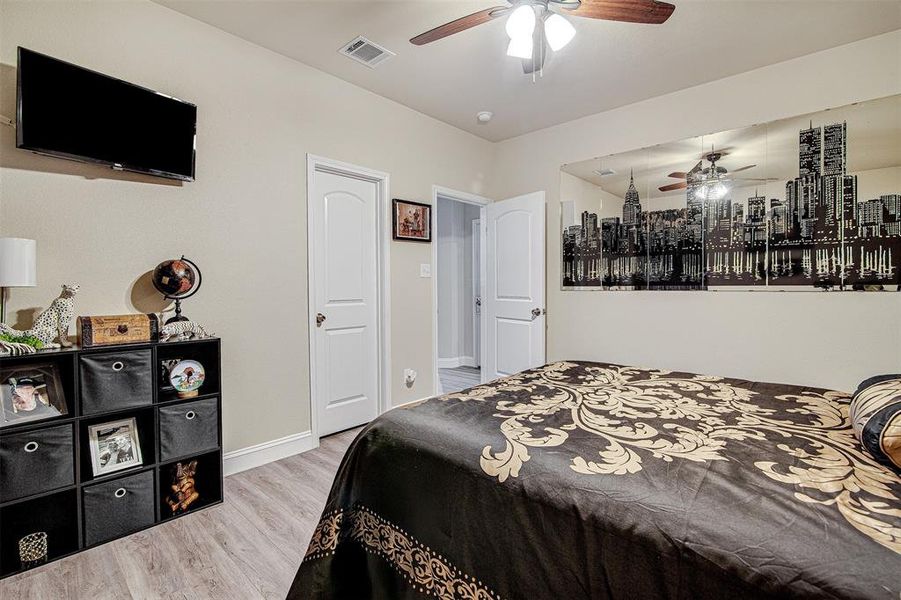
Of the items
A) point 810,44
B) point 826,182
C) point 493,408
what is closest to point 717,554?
point 493,408

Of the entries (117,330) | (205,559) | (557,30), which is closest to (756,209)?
(557,30)

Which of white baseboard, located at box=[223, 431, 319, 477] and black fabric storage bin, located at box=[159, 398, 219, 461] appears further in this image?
white baseboard, located at box=[223, 431, 319, 477]

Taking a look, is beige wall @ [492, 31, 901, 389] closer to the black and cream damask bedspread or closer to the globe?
the black and cream damask bedspread

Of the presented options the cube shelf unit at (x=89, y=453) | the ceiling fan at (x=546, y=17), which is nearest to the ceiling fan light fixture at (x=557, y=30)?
the ceiling fan at (x=546, y=17)

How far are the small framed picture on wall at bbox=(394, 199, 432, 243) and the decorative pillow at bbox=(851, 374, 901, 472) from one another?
3.04 meters

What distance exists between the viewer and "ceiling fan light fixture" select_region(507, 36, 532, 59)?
6.73 ft

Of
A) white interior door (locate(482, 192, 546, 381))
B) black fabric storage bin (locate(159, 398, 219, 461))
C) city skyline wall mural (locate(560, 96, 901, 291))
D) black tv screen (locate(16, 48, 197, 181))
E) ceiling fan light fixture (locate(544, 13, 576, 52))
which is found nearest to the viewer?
black tv screen (locate(16, 48, 197, 181))

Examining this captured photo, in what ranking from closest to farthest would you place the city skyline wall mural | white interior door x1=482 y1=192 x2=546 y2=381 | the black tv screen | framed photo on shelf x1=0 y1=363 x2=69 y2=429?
framed photo on shelf x1=0 y1=363 x2=69 y2=429 → the black tv screen → the city skyline wall mural → white interior door x1=482 y1=192 x2=546 y2=381

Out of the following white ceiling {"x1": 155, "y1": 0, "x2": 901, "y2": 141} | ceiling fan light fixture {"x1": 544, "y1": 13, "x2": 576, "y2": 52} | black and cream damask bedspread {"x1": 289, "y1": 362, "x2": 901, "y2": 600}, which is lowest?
black and cream damask bedspread {"x1": 289, "y1": 362, "x2": 901, "y2": 600}

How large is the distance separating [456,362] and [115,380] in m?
4.55

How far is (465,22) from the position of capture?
6.40 feet

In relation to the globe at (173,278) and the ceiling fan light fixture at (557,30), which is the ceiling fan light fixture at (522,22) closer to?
the ceiling fan light fixture at (557,30)

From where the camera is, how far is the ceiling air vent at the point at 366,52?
8.69ft

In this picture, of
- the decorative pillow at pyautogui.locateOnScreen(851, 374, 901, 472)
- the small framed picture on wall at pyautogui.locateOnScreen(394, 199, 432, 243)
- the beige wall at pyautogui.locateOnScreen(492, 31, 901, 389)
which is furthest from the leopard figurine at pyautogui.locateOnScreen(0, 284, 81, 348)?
the beige wall at pyautogui.locateOnScreen(492, 31, 901, 389)
